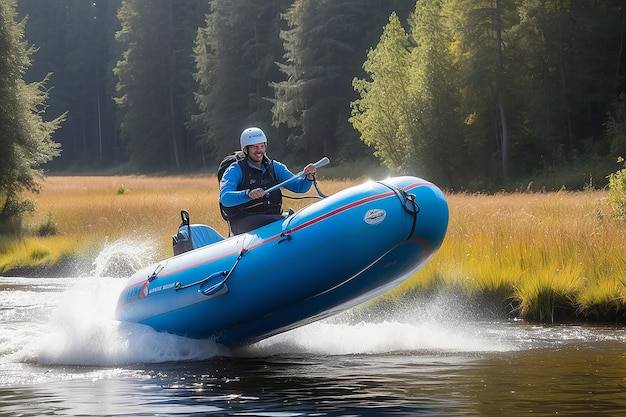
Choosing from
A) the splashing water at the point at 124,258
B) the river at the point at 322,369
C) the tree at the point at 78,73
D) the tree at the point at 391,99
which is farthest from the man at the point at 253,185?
the tree at the point at 78,73

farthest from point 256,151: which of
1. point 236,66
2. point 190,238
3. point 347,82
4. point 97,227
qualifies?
point 236,66

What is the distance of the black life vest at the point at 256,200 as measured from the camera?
31.6 feet

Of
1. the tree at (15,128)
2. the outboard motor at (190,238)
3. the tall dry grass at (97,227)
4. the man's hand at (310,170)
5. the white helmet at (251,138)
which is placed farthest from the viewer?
the tree at (15,128)

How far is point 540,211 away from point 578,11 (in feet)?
62.8

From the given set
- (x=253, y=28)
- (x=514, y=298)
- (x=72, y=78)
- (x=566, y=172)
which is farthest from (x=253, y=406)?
(x=72, y=78)

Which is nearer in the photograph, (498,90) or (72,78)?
(498,90)

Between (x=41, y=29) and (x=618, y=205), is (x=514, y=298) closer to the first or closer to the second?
(x=618, y=205)

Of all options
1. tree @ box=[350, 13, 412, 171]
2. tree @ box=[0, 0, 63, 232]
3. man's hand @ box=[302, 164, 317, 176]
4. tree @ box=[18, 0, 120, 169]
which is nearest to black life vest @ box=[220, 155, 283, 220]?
man's hand @ box=[302, 164, 317, 176]

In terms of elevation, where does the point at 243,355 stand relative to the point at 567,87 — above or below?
below

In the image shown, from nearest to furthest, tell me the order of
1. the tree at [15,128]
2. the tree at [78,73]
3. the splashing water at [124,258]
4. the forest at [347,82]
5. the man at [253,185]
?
the man at [253,185] < the splashing water at [124,258] < the tree at [15,128] < the forest at [347,82] < the tree at [78,73]

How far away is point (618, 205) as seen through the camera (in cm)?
1468

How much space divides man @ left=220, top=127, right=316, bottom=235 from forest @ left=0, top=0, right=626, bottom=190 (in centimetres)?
1516

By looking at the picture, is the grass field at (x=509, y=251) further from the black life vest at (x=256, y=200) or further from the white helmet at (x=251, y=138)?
the white helmet at (x=251, y=138)

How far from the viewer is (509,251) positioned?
39.2 feet
